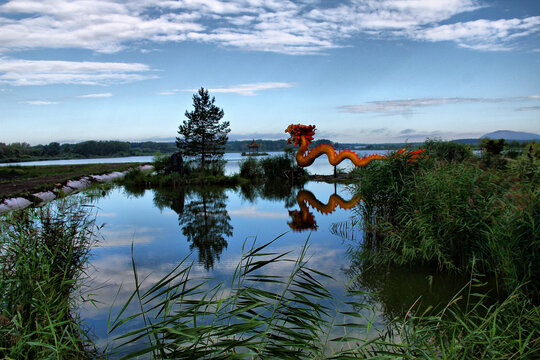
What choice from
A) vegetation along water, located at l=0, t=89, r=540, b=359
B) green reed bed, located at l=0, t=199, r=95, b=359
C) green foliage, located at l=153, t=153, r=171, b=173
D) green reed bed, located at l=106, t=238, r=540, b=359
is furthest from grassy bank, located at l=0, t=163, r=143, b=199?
green reed bed, located at l=106, t=238, r=540, b=359

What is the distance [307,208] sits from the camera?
38.1ft

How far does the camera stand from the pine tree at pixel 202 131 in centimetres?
2152

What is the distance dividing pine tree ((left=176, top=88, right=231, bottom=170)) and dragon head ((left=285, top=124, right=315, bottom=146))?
4737 millimetres

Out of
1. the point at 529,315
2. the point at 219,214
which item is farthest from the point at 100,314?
the point at 219,214

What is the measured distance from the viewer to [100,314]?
446cm

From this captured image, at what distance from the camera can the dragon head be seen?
736 inches

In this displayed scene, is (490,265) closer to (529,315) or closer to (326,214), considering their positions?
(529,315)

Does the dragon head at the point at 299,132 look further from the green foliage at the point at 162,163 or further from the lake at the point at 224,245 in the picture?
the green foliage at the point at 162,163

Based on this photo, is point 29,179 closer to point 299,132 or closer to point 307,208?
point 299,132

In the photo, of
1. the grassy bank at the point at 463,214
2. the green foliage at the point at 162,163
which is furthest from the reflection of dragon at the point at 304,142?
the grassy bank at the point at 463,214

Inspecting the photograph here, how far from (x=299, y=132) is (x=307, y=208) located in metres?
7.76

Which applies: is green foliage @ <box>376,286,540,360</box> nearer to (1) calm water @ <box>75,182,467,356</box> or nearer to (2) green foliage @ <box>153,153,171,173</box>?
(1) calm water @ <box>75,182,467,356</box>

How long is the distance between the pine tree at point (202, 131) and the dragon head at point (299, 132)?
4.74 metres

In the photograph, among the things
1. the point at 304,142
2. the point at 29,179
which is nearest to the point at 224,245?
the point at 304,142
